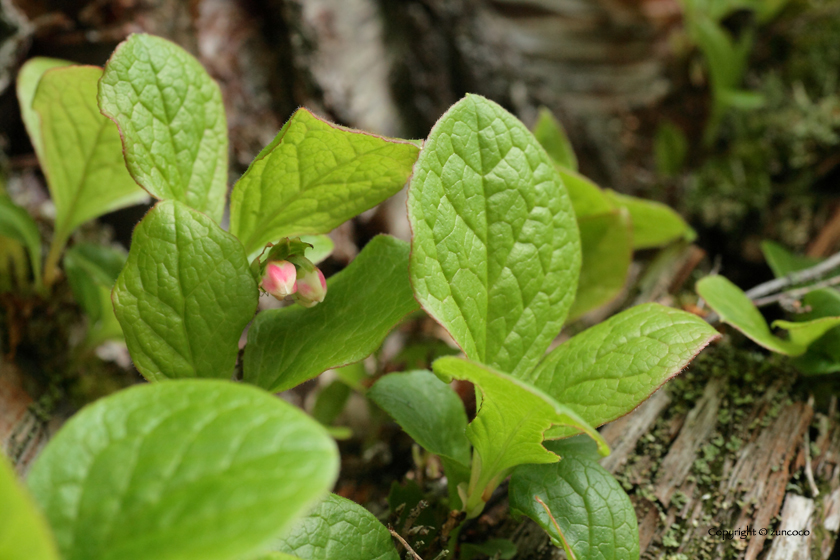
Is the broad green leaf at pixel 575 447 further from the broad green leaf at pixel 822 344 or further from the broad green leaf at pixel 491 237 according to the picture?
the broad green leaf at pixel 822 344

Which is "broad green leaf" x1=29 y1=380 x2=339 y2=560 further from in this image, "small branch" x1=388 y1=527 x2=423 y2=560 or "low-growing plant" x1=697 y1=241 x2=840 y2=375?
"low-growing plant" x1=697 y1=241 x2=840 y2=375

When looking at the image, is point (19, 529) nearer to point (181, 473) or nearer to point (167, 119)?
point (181, 473)

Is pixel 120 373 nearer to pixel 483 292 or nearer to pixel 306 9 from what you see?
pixel 483 292

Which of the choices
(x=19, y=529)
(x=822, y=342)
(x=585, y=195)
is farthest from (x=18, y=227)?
(x=822, y=342)

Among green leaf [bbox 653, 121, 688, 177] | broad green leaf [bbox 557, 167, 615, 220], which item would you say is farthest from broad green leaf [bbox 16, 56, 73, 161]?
green leaf [bbox 653, 121, 688, 177]

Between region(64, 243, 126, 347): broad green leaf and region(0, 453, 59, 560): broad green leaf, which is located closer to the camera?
region(0, 453, 59, 560): broad green leaf

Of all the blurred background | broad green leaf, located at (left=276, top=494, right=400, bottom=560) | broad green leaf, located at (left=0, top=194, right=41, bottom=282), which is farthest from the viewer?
the blurred background
